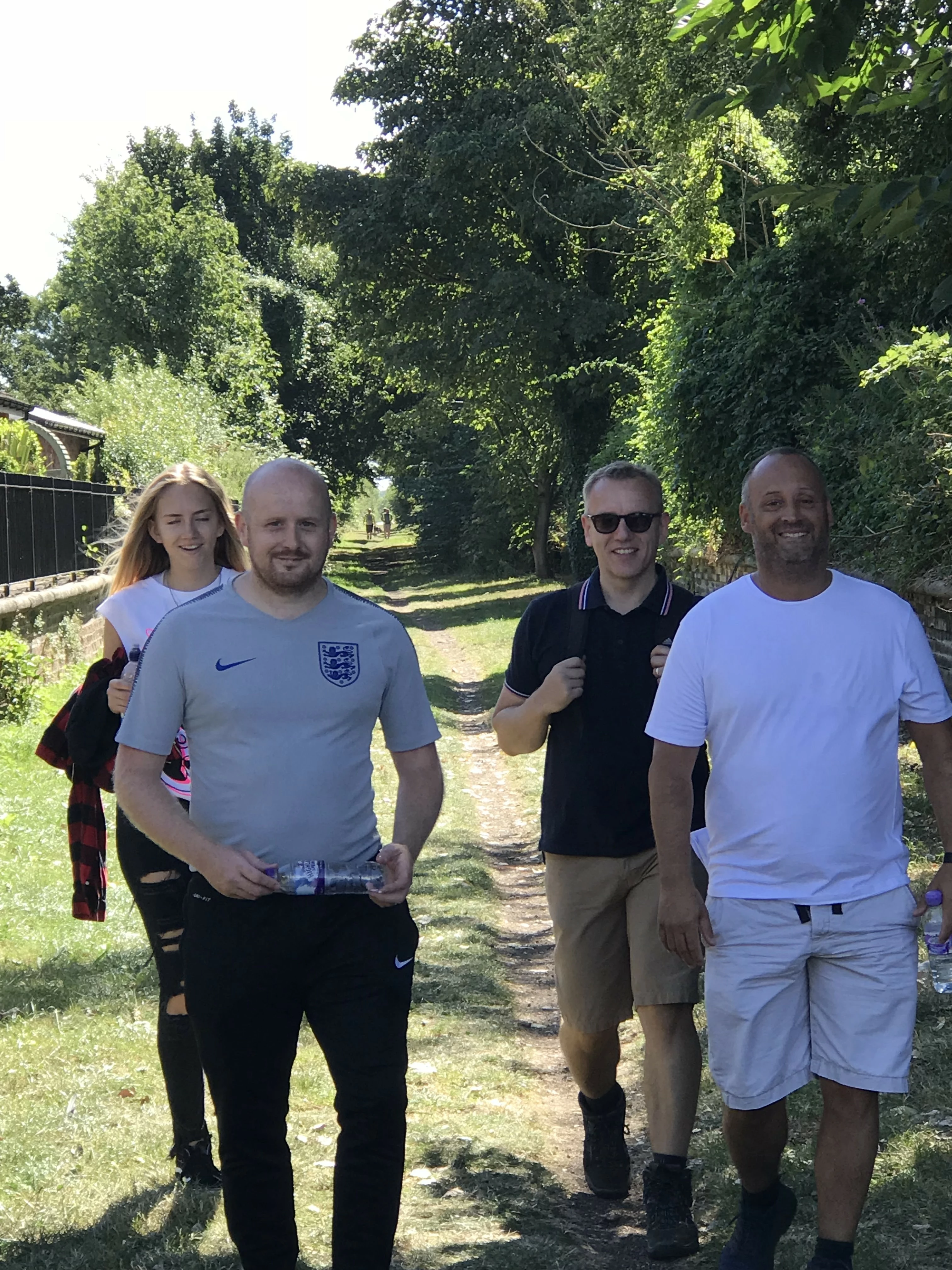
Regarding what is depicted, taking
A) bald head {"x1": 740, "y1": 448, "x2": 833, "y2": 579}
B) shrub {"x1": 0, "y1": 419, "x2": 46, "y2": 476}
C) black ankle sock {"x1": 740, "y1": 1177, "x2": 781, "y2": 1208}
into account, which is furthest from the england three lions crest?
shrub {"x1": 0, "y1": 419, "x2": 46, "y2": 476}

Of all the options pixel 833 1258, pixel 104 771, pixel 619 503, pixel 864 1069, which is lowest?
pixel 833 1258

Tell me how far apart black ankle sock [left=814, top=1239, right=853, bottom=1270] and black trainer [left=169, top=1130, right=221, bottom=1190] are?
1997 mm

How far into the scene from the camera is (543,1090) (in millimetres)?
5914

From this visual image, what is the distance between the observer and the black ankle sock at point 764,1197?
148 inches

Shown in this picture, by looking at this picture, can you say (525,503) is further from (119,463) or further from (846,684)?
(846,684)

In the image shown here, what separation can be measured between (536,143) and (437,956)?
23.0 meters

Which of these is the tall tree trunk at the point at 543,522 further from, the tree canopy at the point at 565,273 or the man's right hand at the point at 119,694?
the man's right hand at the point at 119,694

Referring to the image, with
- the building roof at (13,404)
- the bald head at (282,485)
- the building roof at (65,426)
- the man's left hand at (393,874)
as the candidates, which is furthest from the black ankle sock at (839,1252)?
the building roof at (65,426)

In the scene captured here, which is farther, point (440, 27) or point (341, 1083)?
point (440, 27)

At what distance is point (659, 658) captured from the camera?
430 cm

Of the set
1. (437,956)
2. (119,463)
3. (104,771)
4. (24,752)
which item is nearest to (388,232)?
(119,463)

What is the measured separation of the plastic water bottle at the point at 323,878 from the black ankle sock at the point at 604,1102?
1755 millimetres

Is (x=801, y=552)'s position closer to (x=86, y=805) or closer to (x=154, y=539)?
(x=154, y=539)

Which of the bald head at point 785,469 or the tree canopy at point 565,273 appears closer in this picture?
the bald head at point 785,469
